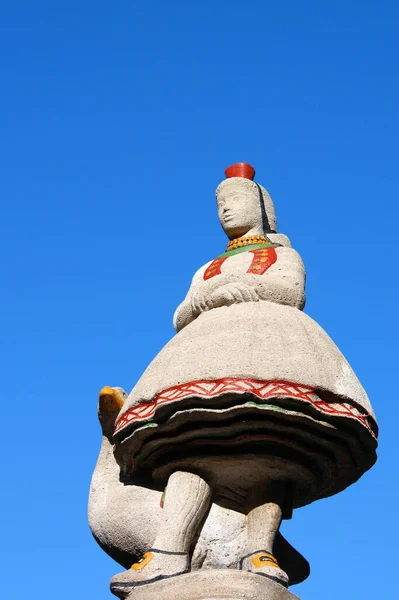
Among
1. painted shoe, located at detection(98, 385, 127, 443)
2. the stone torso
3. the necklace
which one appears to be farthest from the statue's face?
painted shoe, located at detection(98, 385, 127, 443)

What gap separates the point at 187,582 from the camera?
6359 mm

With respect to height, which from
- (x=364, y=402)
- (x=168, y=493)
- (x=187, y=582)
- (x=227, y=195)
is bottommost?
(x=187, y=582)

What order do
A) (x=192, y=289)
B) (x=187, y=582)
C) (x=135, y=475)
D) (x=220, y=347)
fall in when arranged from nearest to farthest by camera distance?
(x=187, y=582) → (x=220, y=347) → (x=135, y=475) → (x=192, y=289)

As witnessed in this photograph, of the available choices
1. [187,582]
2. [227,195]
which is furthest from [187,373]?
[227,195]

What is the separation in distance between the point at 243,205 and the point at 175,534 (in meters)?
2.61

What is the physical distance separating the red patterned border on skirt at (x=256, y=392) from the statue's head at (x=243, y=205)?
181cm

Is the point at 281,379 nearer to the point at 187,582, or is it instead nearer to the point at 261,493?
the point at 261,493

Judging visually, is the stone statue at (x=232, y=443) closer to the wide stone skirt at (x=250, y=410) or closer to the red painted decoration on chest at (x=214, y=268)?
the wide stone skirt at (x=250, y=410)

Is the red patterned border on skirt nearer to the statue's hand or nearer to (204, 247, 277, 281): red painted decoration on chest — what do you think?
the statue's hand

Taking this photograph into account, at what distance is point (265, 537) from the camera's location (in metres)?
6.74

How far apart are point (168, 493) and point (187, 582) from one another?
2.19 feet

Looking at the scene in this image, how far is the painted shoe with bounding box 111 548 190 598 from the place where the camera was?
6.46 metres

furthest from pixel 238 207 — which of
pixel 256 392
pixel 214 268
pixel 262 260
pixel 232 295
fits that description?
pixel 256 392

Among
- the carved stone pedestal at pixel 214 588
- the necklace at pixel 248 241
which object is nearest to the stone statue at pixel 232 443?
the carved stone pedestal at pixel 214 588
